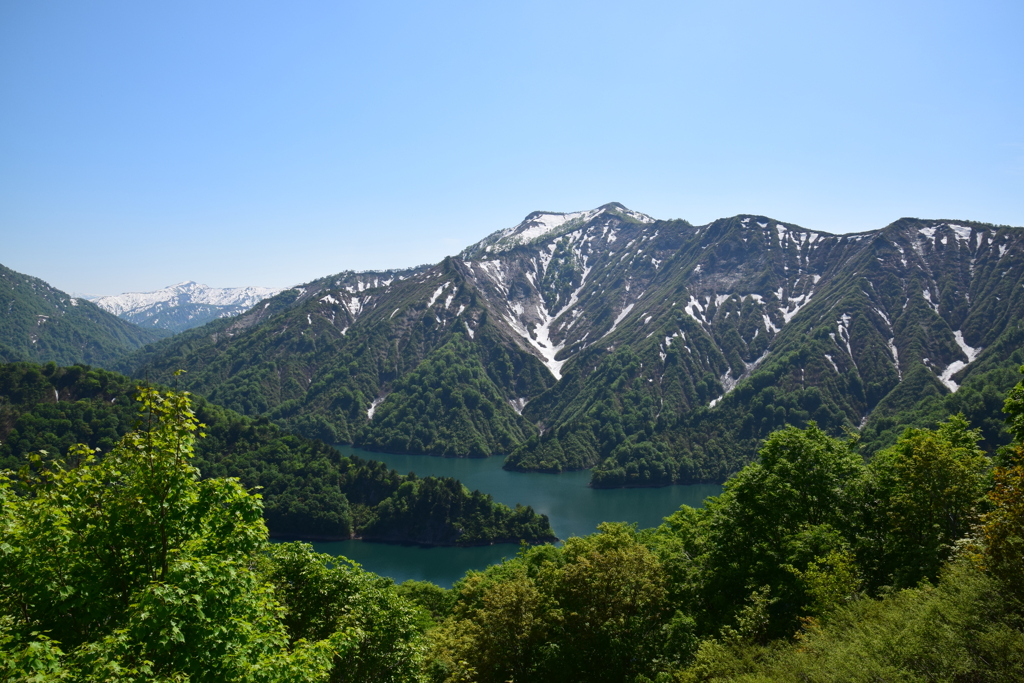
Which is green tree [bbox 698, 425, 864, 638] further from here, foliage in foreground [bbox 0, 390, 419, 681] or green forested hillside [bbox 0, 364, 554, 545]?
green forested hillside [bbox 0, 364, 554, 545]

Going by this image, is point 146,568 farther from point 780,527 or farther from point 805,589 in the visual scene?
point 780,527

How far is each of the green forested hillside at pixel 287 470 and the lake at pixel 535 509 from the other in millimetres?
4606

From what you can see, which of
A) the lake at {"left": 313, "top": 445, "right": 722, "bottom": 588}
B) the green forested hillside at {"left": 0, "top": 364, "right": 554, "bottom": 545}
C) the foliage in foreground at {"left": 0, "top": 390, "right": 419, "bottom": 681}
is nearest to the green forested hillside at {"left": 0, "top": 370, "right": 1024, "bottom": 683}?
the foliage in foreground at {"left": 0, "top": 390, "right": 419, "bottom": 681}

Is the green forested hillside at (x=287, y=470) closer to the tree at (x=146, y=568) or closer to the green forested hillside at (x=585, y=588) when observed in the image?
the green forested hillside at (x=585, y=588)

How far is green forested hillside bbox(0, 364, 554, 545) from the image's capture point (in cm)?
12619

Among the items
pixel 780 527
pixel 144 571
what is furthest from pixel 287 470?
pixel 144 571

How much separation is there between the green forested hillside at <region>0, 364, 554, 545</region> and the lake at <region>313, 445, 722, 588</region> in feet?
15.1

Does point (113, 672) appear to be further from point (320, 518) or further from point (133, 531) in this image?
point (320, 518)

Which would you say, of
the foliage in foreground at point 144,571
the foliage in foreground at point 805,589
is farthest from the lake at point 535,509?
the foliage in foreground at point 144,571

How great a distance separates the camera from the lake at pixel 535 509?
110m

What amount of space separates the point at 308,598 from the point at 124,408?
577 ft

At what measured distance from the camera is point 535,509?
14762 cm

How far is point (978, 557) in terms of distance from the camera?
659 inches

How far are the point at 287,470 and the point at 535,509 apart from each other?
65996mm
